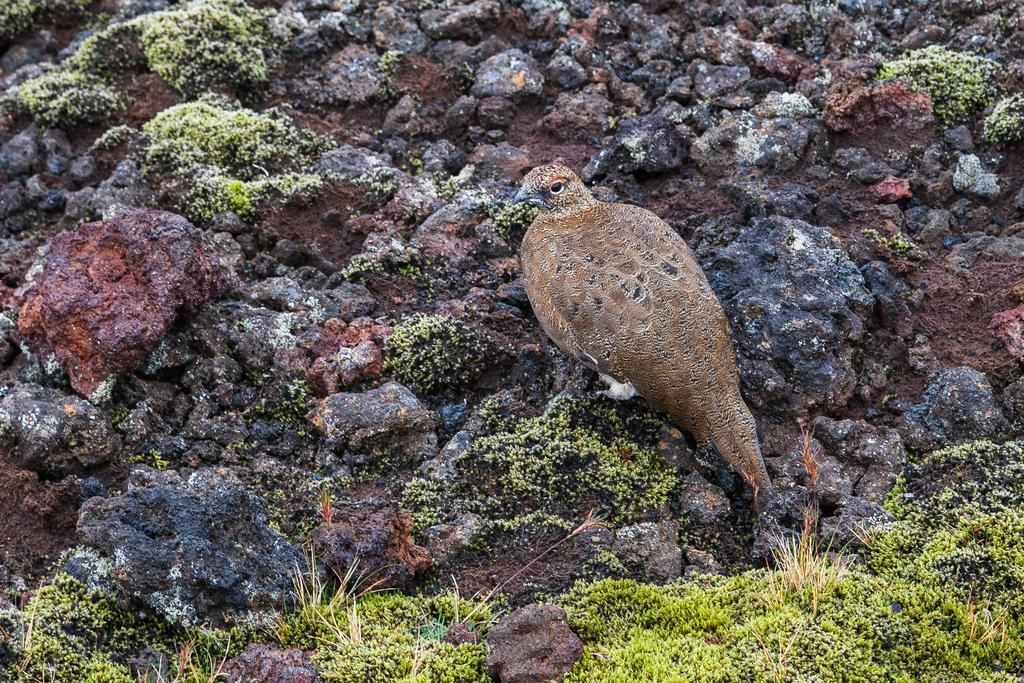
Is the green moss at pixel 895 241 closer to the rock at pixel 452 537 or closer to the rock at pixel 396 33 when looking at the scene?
the rock at pixel 452 537

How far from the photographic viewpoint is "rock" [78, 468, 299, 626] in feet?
19.1

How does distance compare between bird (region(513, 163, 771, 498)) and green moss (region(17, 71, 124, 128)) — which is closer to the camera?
bird (region(513, 163, 771, 498))

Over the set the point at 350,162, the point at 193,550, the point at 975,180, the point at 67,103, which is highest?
the point at 67,103

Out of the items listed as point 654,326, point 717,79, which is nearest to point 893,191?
point 717,79

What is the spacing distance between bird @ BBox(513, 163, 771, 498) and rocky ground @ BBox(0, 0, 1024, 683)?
0.80 ft

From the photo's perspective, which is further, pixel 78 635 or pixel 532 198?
pixel 532 198

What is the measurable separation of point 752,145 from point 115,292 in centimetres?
513

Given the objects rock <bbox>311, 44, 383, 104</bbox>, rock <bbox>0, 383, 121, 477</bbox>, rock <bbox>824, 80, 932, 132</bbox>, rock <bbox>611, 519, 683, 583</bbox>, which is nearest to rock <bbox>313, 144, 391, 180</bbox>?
rock <bbox>311, 44, 383, 104</bbox>

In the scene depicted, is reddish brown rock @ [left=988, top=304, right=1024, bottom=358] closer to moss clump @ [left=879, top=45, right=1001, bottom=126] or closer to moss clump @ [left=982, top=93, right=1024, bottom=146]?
moss clump @ [left=982, top=93, right=1024, bottom=146]

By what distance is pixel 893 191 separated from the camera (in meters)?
8.54

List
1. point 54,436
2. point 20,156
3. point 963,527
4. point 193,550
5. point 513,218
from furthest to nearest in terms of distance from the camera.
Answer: point 20,156 → point 513,218 → point 54,436 → point 963,527 → point 193,550

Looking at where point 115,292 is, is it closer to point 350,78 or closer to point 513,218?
point 513,218

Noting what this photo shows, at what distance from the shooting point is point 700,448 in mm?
7160

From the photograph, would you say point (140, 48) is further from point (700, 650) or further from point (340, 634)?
point (700, 650)
